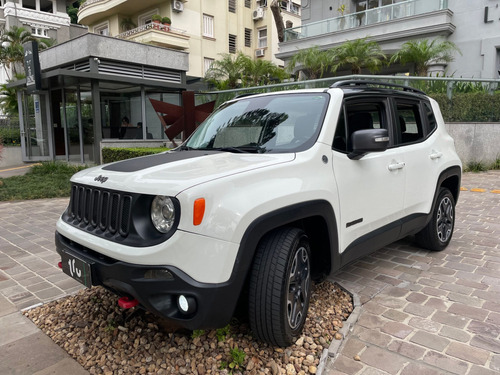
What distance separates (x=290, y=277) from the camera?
8.68 ft

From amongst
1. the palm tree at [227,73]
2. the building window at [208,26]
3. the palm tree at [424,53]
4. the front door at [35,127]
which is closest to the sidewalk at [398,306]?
the front door at [35,127]

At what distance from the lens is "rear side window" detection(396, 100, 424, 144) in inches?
157

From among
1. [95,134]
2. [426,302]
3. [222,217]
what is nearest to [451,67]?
[95,134]

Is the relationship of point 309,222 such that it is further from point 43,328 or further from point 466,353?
point 43,328

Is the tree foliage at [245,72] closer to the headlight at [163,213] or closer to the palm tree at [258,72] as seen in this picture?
the palm tree at [258,72]

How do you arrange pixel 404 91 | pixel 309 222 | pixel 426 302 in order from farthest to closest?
pixel 404 91
pixel 426 302
pixel 309 222

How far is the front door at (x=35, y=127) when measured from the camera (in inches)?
620

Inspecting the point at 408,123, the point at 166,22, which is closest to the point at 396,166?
the point at 408,123

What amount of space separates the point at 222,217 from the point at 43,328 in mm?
2024

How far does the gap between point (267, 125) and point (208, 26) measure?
2836 centimetres

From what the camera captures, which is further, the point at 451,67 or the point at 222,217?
the point at 451,67

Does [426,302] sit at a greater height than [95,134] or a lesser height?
lesser

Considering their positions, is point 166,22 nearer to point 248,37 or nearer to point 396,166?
point 248,37

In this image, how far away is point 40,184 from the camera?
10039 millimetres
